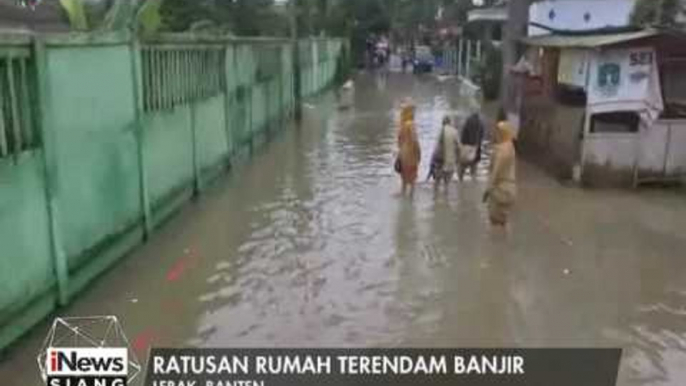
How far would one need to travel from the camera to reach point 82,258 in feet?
23.2

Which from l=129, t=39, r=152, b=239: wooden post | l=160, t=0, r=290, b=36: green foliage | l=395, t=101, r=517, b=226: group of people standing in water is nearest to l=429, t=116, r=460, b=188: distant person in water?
l=395, t=101, r=517, b=226: group of people standing in water

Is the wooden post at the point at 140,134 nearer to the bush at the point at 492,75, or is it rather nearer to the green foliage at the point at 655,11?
the green foliage at the point at 655,11

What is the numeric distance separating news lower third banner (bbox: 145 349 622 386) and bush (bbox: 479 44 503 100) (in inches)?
938

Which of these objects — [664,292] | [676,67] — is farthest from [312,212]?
[676,67]

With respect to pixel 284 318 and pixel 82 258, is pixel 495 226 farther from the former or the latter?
pixel 82 258

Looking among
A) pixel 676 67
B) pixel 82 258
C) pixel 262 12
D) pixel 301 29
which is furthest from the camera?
pixel 301 29

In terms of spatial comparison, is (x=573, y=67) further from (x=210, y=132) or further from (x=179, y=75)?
(x=179, y=75)

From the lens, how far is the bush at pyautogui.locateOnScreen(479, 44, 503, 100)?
95.9ft

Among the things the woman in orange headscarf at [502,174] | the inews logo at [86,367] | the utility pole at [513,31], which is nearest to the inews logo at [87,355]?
the inews logo at [86,367]

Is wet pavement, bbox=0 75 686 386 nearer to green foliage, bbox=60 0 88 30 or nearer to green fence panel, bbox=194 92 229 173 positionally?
green fence panel, bbox=194 92 229 173

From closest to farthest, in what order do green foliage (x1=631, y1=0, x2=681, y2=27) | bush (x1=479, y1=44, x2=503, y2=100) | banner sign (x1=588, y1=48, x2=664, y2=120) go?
banner sign (x1=588, y1=48, x2=664, y2=120) → green foliage (x1=631, y1=0, x2=681, y2=27) → bush (x1=479, y1=44, x2=503, y2=100)

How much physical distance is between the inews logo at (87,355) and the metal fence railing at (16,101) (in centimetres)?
153

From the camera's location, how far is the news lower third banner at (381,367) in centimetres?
559

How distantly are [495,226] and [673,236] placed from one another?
88.3 inches
